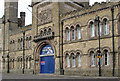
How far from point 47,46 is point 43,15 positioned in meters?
5.53

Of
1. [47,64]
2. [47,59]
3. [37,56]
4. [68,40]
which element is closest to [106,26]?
[68,40]

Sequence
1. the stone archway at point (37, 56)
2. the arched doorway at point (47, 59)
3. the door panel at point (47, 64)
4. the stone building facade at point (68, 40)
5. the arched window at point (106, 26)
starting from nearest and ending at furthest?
1. the stone building facade at point (68, 40)
2. the arched window at point (106, 26)
3. the door panel at point (47, 64)
4. the arched doorway at point (47, 59)
5. the stone archway at point (37, 56)

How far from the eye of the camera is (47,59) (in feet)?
120

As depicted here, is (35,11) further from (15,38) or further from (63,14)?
(15,38)

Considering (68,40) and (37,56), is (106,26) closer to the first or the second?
(68,40)

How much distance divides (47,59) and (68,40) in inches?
234

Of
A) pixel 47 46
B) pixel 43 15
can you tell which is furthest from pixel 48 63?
pixel 43 15

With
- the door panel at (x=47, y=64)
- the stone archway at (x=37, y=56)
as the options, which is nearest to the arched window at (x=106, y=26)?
the door panel at (x=47, y=64)

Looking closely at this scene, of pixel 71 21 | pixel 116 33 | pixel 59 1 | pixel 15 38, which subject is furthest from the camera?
pixel 15 38

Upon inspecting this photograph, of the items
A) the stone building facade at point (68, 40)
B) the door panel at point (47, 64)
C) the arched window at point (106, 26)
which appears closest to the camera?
the stone building facade at point (68, 40)

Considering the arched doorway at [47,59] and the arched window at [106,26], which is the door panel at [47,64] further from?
the arched window at [106,26]

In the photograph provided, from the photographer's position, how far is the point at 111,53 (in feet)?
87.4

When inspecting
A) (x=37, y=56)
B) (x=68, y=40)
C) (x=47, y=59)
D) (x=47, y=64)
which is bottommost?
(x=47, y=64)

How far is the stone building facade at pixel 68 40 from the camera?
27.5 metres
